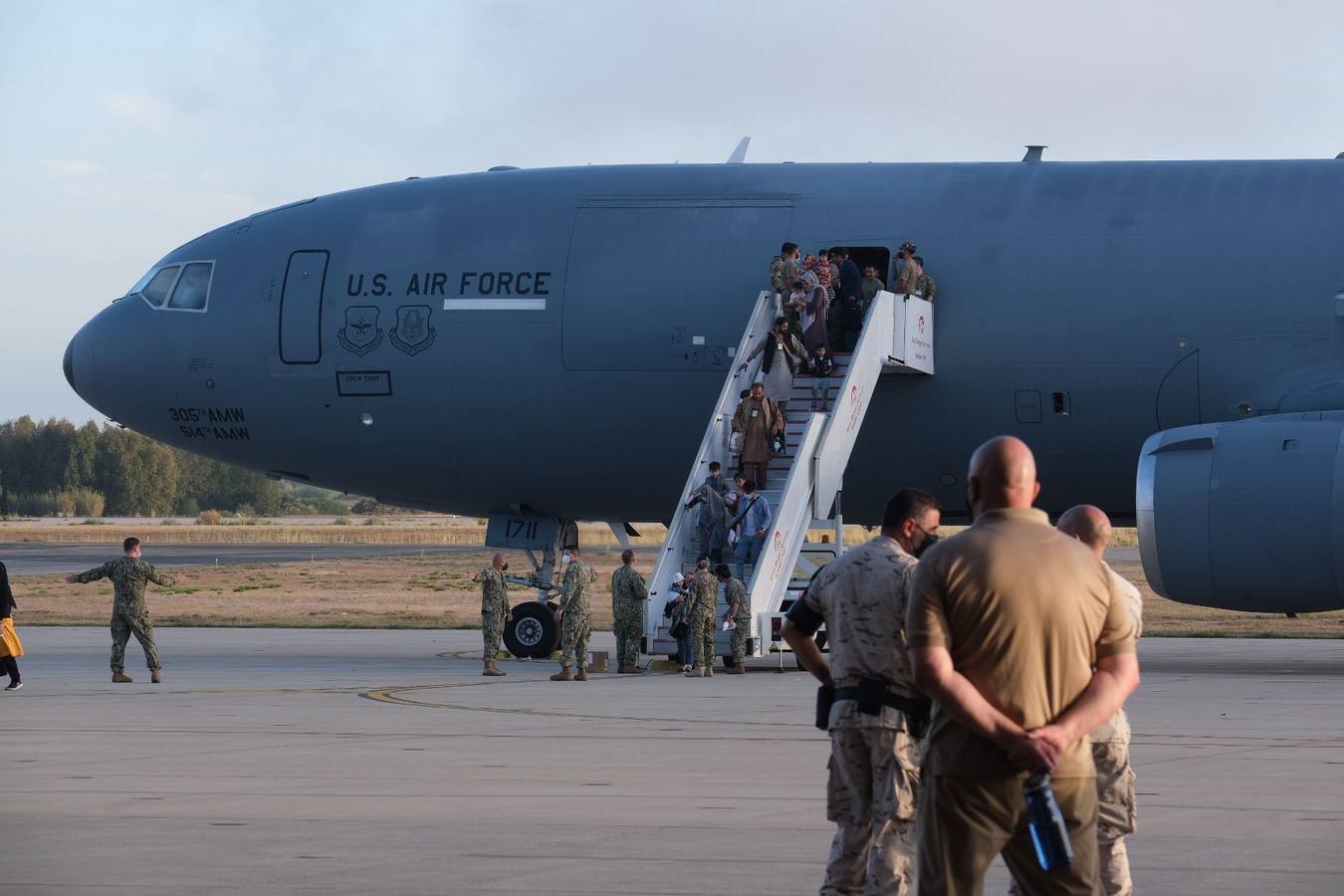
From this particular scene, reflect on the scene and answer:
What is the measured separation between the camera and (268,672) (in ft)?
81.9

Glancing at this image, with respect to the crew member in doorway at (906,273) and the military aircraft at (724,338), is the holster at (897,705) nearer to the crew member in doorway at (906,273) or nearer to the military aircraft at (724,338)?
the military aircraft at (724,338)

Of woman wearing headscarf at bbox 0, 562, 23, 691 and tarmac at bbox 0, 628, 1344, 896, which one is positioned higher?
woman wearing headscarf at bbox 0, 562, 23, 691

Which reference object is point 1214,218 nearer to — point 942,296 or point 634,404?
point 942,296

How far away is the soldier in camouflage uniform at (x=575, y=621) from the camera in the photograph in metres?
23.0

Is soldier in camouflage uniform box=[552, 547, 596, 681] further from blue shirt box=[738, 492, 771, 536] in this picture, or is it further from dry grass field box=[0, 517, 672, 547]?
dry grass field box=[0, 517, 672, 547]

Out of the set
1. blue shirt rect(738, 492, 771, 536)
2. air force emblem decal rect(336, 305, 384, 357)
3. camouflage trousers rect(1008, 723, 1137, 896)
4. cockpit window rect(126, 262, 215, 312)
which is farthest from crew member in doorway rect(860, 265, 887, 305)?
camouflage trousers rect(1008, 723, 1137, 896)

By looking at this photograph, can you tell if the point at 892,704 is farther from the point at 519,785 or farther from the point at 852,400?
the point at 852,400

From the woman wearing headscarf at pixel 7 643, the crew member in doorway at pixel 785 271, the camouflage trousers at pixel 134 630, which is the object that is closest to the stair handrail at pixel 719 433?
the crew member in doorway at pixel 785 271

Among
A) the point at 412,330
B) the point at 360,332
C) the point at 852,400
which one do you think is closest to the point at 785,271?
the point at 852,400

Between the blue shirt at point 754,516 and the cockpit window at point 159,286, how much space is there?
9254 millimetres

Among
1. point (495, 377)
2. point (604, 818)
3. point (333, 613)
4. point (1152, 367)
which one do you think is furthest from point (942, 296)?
point (333, 613)

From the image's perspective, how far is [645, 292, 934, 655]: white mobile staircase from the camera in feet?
77.3

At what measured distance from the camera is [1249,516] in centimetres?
2175

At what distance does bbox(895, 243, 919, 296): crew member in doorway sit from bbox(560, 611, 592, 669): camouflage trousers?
577 cm
